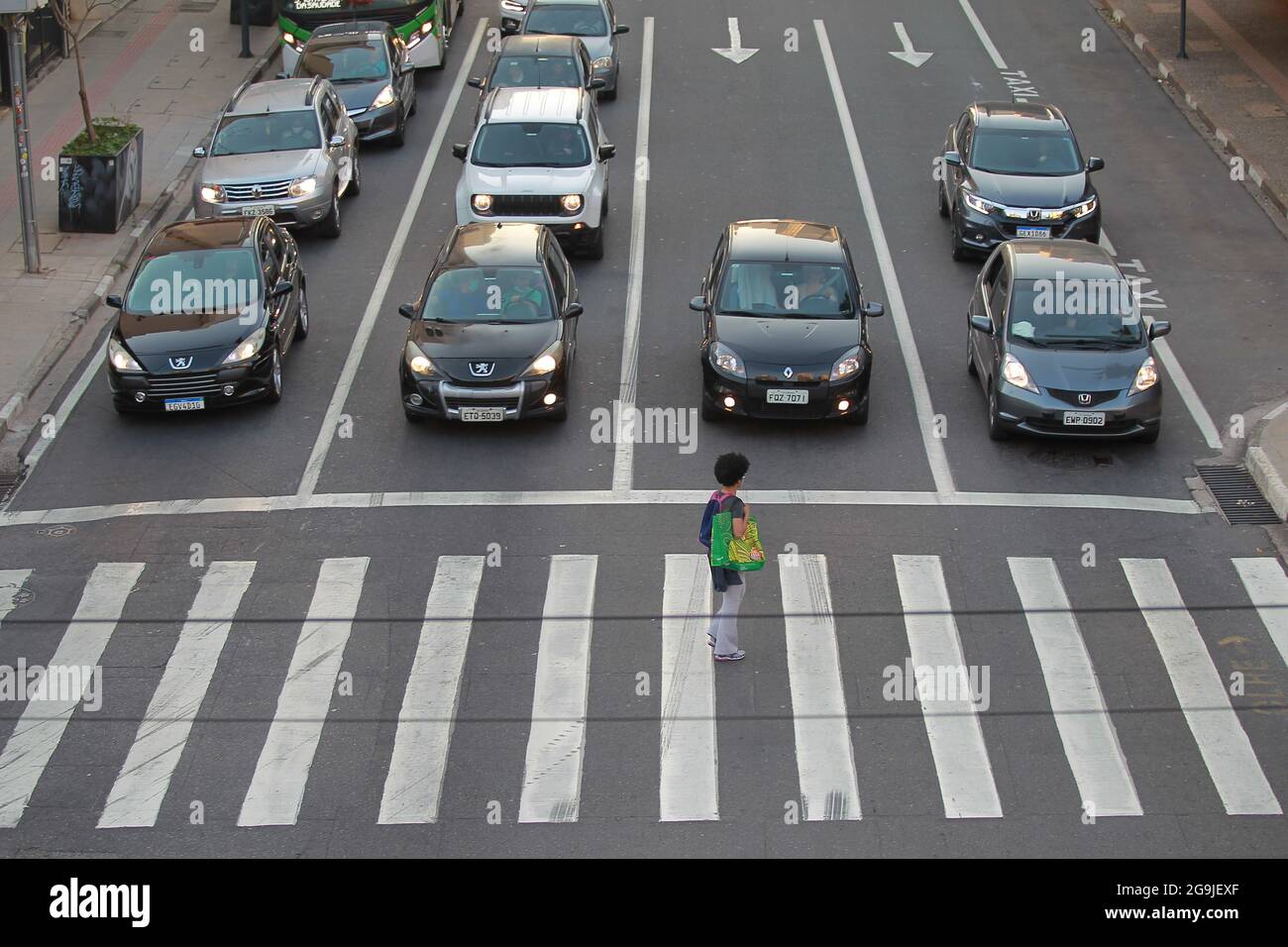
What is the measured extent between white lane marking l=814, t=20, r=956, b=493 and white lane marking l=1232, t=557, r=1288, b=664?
290cm

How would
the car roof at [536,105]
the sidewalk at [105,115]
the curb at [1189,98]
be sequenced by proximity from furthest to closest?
the curb at [1189,98]
the car roof at [536,105]
the sidewalk at [105,115]

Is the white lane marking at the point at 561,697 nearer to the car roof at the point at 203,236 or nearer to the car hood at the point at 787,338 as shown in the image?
the car hood at the point at 787,338

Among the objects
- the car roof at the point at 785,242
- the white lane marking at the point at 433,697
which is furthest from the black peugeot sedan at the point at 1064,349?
the white lane marking at the point at 433,697

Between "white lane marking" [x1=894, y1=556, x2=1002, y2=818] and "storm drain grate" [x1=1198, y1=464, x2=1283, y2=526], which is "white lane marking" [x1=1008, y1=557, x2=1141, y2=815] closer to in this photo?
"white lane marking" [x1=894, y1=556, x2=1002, y2=818]

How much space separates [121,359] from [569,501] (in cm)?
531

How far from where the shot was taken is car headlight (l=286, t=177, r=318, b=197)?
22766 mm

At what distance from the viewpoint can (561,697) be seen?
12.6 m

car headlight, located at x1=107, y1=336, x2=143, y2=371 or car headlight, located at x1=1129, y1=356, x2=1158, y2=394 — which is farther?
car headlight, located at x1=107, y1=336, x2=143, y2=371

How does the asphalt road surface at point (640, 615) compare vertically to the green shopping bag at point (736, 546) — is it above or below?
below

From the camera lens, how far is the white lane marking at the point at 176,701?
37.2ft

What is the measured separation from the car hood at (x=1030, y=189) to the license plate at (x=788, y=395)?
6400 mm

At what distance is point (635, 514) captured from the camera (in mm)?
15695

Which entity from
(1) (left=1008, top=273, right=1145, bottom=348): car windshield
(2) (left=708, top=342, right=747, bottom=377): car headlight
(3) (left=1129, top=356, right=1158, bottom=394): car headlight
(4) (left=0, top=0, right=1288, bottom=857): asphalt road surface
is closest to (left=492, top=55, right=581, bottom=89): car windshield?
(4) (left=0, top=0, right=1288, bottom=857): asphalt road surface

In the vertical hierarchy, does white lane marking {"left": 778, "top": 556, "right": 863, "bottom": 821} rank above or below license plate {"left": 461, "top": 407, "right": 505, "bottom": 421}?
above
